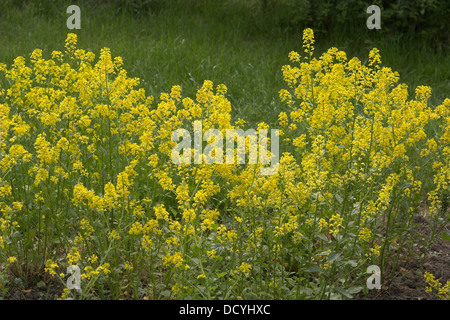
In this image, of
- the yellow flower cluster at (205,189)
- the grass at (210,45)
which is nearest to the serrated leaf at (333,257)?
the yellow flower cluster at (205,189)

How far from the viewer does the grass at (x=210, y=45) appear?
6.05 meters

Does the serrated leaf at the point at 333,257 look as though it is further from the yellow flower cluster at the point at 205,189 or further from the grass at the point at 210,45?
the grass at the point at 210,45

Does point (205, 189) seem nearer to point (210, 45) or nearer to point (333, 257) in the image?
point (333, 257)

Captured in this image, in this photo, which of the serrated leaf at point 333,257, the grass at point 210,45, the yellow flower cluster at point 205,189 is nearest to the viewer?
the serrated leaf at point 333,257

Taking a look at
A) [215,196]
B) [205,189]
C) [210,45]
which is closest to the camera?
[205,189]

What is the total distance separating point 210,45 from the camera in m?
7.20

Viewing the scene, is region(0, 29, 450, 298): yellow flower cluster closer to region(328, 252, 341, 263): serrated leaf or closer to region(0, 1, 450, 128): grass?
region(328, 252, 341, 263): serrated leaf

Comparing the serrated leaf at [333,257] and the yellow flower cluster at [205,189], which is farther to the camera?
the yellow flower cluster at [205,189]

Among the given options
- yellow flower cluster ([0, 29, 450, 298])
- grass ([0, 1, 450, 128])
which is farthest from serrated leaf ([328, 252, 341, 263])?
grass ([0, 1, 450, 128])

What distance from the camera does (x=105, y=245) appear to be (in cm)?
307

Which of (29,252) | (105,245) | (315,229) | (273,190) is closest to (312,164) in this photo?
(273,190)

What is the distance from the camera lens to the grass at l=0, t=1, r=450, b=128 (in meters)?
6.05

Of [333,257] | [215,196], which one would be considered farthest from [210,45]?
[333,257]

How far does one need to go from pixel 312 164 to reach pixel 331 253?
0.44 meters
